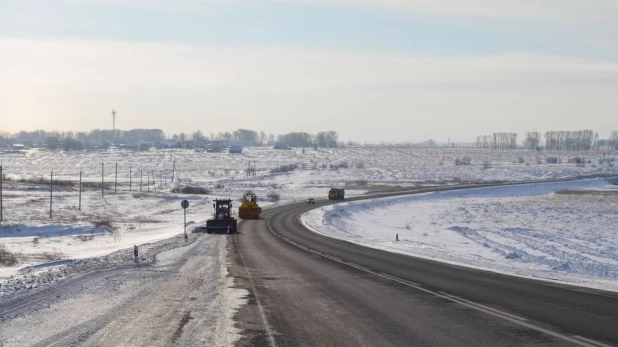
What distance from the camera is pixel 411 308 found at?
1441 centimetres

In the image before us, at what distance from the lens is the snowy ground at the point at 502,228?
3104 cm

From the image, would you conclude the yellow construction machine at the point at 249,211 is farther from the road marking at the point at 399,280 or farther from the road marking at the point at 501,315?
the road marking at the point at 501,315

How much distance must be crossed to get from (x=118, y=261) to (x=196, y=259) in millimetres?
3406

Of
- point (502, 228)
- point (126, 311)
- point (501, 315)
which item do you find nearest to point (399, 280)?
point (501, 315)

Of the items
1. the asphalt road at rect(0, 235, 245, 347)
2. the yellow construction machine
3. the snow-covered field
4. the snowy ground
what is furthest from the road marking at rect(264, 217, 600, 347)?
the yellow construction machine

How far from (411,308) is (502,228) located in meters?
42.9

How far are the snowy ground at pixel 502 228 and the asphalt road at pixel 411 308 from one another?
301 cm

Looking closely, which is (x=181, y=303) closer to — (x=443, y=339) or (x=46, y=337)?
(x=46, y=337)

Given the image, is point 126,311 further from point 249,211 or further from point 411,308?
point 249,211

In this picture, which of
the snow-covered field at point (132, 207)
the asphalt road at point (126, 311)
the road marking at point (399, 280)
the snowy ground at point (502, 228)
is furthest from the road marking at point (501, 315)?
the snow-covered field at point (132, 207)

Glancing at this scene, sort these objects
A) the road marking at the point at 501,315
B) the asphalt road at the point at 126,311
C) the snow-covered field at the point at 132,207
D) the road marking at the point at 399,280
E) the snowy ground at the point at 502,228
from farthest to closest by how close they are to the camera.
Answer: the snow-covered field at the point at 132,207, the snowy ground at the point at 502,228, the road marking at the point at 399,280, the asphalt road at the point at 126,311, the road marking at the point at 501,315

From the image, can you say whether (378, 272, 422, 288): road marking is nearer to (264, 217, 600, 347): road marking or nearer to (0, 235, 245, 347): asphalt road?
(264, 217, 600, 347): road marking

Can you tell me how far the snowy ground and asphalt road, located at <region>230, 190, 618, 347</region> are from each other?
9.89 feet

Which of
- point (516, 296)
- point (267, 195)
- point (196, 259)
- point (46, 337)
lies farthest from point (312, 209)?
point (46, 337)
